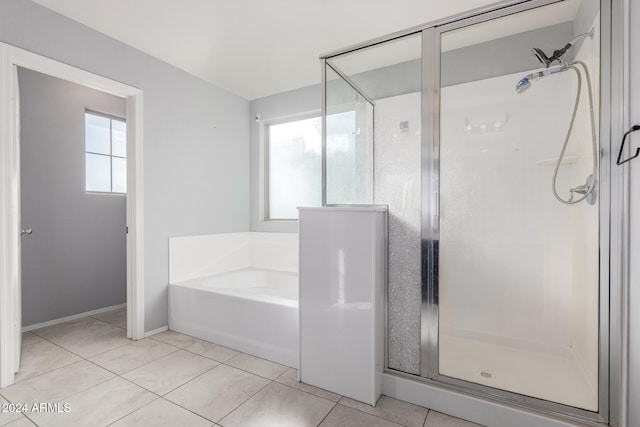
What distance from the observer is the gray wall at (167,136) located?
78.7 inches

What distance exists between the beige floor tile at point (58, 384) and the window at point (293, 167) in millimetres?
2150

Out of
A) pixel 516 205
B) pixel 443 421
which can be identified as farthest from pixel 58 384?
pixel 516 205

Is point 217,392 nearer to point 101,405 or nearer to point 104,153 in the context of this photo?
point 101,405

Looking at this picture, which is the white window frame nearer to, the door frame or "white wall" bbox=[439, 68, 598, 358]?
the door frame

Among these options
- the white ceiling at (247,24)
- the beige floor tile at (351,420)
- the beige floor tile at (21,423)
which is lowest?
the beige floor tile at (351,420)

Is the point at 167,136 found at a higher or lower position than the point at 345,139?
higher

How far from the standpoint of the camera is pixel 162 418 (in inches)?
59.7

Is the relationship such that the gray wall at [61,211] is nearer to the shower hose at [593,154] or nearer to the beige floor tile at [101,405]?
the beige floor tile at [101,405]

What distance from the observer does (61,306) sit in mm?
2887

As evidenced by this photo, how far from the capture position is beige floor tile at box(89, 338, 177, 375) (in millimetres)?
2042

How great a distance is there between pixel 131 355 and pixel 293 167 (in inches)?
91.7

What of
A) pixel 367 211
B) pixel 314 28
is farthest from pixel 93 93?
pixel 367 211

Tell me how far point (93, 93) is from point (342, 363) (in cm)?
359

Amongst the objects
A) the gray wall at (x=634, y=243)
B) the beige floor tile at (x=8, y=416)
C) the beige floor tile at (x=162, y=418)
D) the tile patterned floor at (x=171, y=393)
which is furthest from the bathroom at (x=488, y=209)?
the beige floor tile at (x=8, y=416)
